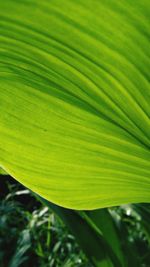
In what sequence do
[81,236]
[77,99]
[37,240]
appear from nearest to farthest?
[77,99]
[81,236]
[37,240]

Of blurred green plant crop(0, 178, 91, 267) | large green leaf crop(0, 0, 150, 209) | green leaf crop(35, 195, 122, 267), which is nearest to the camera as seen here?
large green leaf crop(0, 0, 150, 209)

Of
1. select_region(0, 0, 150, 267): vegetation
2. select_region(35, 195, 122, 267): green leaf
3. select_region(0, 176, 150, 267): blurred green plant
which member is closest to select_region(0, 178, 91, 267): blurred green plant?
select_region(0, 176, 150, 267): blurred green plant

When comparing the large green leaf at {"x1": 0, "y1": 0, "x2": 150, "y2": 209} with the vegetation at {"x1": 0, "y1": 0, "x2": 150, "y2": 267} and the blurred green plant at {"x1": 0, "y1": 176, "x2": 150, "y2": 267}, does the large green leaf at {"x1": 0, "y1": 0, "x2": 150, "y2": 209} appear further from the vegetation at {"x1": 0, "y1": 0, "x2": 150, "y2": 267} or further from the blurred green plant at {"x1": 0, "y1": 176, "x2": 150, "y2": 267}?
the blurred green plant at {"x1": 0, "y1": 176, "x2": 150, "y2": 267}

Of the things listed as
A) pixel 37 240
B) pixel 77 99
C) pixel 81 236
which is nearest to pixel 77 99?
pixel 77 99

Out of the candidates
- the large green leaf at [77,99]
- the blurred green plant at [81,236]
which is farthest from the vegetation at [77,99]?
the blurred green plant at [81,236]

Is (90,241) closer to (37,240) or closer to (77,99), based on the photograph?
(77,99)

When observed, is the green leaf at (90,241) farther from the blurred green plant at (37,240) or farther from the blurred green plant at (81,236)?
the blurred green plant at (37,240)

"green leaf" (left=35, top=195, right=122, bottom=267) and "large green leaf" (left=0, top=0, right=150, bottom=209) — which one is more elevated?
"large green leaf" (left=0, top=0, right=150, bottom=209)

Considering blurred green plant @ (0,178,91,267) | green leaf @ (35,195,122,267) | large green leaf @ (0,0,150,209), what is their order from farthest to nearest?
blurred green plant @ (0,178,91,267)
green leaf @ (35,195,122,267)
large green leaf @ (0,0,150,209)

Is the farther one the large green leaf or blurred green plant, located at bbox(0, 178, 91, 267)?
blurred green plant, located at bbox(0, 178, 91, 267)
